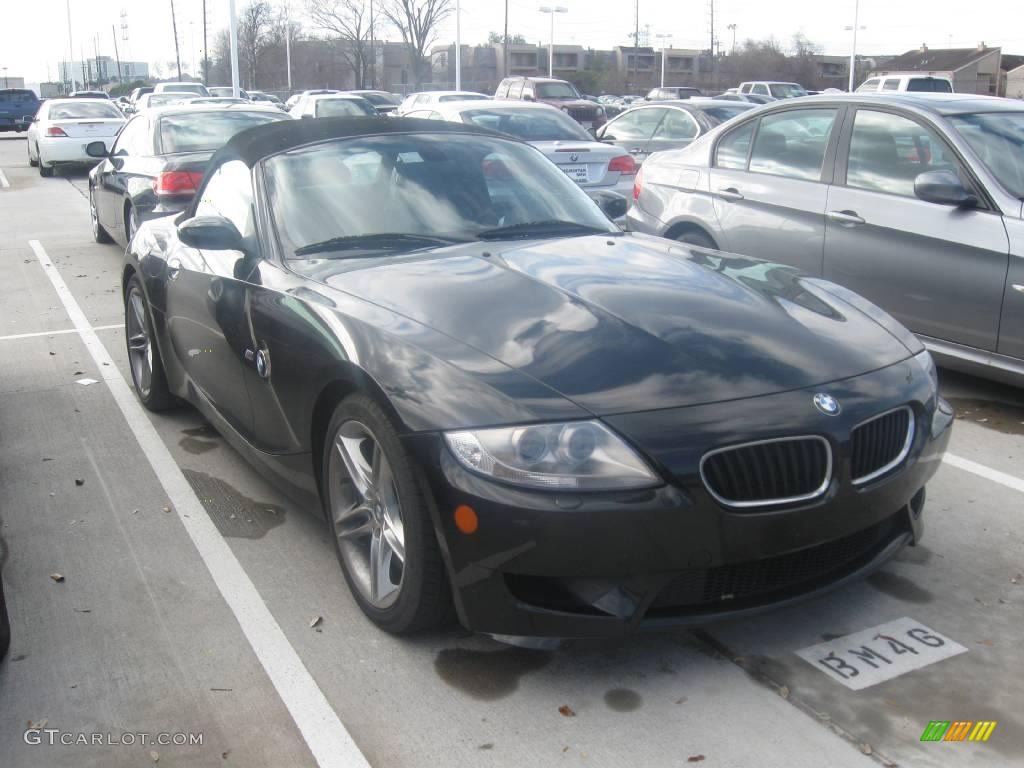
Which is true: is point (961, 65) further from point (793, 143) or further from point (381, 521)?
point (381, 521)

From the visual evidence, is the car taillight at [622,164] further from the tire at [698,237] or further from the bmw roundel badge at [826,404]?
the bmw roundel badge at [826,404]

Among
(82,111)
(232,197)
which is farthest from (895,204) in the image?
(82,111)

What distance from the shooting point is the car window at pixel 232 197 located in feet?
14.1

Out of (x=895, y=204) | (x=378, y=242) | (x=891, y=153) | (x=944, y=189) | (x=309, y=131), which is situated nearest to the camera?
(x=378, y=242)

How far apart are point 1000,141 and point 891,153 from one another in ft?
1.91

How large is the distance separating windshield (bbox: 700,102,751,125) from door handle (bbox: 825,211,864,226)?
26.5ft

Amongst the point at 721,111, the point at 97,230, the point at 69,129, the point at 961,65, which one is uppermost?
the point at 961,65

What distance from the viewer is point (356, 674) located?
125 inches

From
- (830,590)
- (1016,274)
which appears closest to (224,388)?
(830,590)

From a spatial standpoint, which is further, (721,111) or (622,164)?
(721,111)

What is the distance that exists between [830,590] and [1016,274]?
300cm

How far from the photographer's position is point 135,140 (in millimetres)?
10422

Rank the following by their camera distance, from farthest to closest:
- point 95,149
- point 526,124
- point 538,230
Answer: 1. point 526,124
2. point 95,149
3. point 538,230

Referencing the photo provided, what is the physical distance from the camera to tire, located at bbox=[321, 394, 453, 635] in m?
3.01
